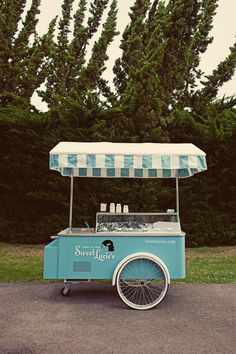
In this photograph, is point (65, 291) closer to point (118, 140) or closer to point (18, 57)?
point (118, 140)

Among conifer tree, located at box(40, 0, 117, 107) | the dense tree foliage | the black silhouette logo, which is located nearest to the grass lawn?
the dense tree foliage

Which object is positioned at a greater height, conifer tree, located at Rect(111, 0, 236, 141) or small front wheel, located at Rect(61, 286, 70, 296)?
conifer tree, located at Rect(111, 0, 236, 141)

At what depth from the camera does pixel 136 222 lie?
6.54m

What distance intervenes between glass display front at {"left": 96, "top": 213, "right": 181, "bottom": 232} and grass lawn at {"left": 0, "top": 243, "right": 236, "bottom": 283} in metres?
1.76

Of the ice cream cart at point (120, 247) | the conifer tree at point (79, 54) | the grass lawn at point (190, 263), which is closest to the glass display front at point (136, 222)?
the ice cream cart at point (120, 247)

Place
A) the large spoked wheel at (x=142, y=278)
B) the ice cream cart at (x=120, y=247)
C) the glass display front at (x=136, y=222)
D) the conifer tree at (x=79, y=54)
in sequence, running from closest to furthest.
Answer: the large spoked wheel at (x=142, y=278) < the ice cream cart at (x=120, y=247) < the glass display front at (x=136, y=222) < the conifer tree at (x=79, y=54)

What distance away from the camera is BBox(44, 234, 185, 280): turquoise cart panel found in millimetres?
6012

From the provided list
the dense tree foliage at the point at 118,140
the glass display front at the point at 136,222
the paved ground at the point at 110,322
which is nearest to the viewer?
the paved ground at the point at 110,322

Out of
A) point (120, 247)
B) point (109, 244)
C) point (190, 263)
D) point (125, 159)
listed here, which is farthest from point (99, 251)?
point (190, 263)

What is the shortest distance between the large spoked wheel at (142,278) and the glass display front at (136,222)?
21.7 inches

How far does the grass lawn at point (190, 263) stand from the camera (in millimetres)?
7824

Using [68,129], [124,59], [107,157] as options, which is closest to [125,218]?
[107,157]

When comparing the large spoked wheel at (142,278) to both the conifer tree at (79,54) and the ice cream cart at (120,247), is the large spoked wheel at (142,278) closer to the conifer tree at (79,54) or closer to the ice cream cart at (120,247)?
the ice cream cart at (120,247)

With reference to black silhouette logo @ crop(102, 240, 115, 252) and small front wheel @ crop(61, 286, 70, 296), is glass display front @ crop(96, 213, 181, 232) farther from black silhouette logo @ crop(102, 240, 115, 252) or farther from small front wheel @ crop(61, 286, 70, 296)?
small front wheel @ crop(61, 286, 70, 296)
